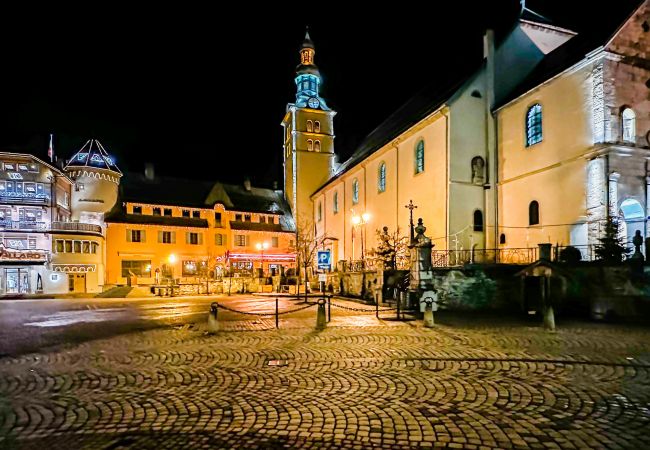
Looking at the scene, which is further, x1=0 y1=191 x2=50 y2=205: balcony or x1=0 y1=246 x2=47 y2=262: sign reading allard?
x1=0 y1=191 x2=50 y2=205: balcony

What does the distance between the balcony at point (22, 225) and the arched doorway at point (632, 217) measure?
4360 cm

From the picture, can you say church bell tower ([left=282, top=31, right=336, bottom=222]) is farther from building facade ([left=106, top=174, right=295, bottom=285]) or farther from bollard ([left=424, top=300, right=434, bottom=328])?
bollard ([left=424, top=300, right=434, bottom=328])

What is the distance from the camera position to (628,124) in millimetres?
20172

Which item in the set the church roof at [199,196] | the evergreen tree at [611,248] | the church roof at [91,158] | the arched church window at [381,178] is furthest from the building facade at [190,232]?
the evergreen tree at [611,248]

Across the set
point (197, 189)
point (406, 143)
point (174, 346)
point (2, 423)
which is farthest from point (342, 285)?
point (197, 189)

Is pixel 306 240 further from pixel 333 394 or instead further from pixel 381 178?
pixel 333 394

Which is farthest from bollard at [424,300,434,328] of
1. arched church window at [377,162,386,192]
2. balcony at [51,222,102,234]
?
balcony at [51,222,102,234]

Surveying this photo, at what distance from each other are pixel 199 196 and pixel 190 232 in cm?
547

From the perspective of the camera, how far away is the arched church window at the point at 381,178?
1352 inches

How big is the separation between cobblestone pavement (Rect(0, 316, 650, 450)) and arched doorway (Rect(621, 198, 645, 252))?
11312 mm

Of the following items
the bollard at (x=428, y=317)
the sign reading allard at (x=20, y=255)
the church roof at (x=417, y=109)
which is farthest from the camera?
the sign reading allard at (x=20, y=255)

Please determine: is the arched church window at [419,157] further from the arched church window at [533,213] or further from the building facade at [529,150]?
the arched church window at [533,213]

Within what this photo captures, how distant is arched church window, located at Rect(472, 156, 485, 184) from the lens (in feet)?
85.0

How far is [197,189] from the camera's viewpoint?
50969mm
